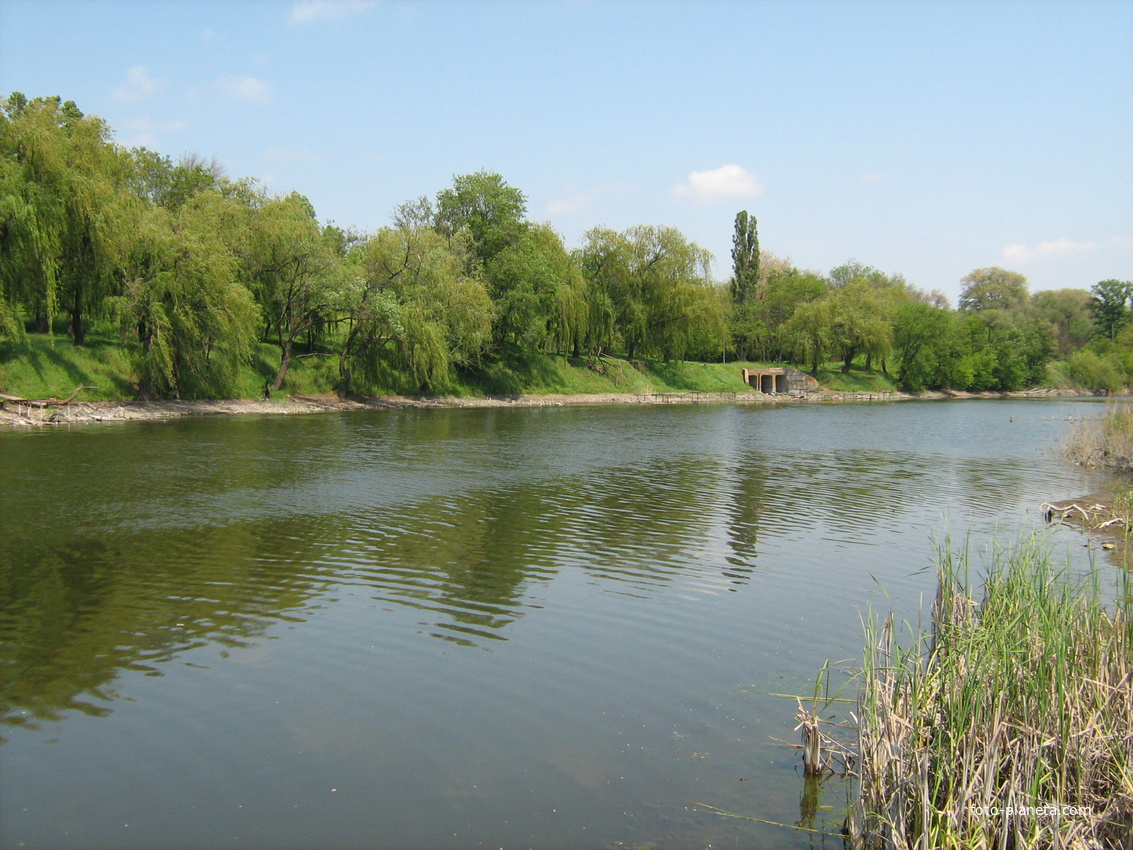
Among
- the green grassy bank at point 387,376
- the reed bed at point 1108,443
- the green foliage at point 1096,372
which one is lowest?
the reed bed at point 1108,443

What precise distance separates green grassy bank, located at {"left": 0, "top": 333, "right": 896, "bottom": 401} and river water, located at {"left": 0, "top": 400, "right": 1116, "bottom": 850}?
1570 cm

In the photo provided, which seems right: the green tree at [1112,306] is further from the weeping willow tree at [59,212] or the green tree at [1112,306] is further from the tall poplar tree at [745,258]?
the weeping willow tree at [59,212]

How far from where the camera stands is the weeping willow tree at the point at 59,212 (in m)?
34.4

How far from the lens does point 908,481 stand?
25125 mm

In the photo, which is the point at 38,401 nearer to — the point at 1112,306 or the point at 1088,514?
the point at 1088,514

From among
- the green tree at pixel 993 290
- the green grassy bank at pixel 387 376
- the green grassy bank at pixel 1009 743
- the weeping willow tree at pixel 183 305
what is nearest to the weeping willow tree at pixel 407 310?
the green grassy bank at pixel 387 376

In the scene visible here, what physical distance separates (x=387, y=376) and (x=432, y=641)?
46.5m

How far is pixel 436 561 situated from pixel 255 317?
3295 centimetres

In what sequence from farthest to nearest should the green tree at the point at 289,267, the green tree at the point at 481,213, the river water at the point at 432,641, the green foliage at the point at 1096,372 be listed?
the green foliage at the point at 1096,372, the green tree at the point at 481,213, the green tree at the point at 289,267, the river water at the point at 432,641

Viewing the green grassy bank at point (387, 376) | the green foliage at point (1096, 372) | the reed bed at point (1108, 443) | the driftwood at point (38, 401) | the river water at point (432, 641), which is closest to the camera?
the river water at point (432, 641)

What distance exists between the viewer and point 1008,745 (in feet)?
19.1

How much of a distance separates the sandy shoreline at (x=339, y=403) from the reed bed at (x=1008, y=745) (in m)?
39.3

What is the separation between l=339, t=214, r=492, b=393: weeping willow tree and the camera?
4894 cm

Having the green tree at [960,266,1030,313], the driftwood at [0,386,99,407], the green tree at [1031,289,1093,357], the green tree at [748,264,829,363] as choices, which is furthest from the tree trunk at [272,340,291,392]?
the green tree at [960,266,1030,313]
